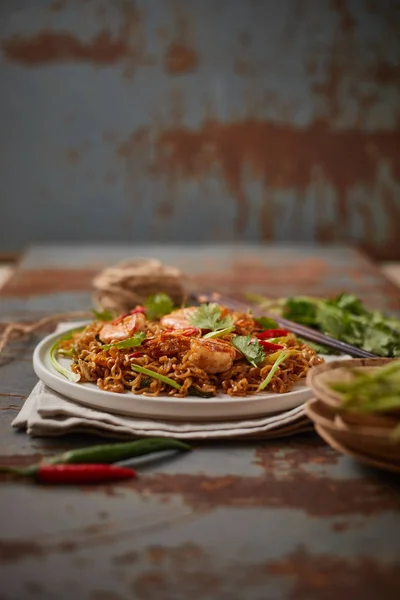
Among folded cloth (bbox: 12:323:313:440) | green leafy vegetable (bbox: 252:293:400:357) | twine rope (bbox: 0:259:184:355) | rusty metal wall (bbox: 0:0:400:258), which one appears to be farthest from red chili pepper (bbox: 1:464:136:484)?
rusty metal wall (bbox: 0:0:400:258)

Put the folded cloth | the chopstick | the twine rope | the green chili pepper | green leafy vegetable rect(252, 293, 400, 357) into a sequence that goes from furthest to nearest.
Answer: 1. the twine rope
2. green leafy vegetable rect(252, 293, 400, 357)
3. the chopstick
4. the folded cloth
5. the green chili pepper

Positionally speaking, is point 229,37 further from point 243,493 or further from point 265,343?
point 243,493

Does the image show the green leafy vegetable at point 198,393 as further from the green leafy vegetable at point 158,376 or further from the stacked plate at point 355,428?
the stacked plate at point 355,428

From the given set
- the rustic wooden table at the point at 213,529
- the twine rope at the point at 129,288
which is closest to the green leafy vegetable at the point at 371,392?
the rustic wooden table at the point at 213,529

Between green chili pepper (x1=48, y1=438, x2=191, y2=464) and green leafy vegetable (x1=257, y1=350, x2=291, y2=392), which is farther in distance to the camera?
green leafy vegetable (x1=257, y1=350, x2=291, y2=392)

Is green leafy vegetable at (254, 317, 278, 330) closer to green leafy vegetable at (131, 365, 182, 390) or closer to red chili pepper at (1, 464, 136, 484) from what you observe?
green leafy vegetable at (131, 365, 182, 390)

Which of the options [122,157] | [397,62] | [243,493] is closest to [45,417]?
[243,493]

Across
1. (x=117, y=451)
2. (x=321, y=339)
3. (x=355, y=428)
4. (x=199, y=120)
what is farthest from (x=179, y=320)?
(x=199, y=120)
